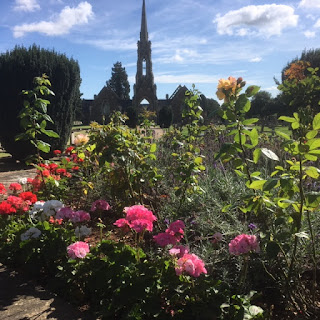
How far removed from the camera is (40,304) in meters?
2.10

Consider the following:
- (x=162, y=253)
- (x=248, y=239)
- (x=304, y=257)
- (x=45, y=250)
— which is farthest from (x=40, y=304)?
(x=304, y=257)

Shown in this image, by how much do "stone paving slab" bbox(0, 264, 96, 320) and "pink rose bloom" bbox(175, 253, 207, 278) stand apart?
2.04ft

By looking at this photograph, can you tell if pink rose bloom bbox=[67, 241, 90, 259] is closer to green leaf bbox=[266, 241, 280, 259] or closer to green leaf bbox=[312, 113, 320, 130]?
green leaf bbox=[266, 241, 280, 259]

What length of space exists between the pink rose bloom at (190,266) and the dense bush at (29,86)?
7540mm

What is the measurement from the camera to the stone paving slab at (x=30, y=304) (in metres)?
1.97

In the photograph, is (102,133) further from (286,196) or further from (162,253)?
(286,196)

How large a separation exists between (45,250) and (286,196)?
180cm

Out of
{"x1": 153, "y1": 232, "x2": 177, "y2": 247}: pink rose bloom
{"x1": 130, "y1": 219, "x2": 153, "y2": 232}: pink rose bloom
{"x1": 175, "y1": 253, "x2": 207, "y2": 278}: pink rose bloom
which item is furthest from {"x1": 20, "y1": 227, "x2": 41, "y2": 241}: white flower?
{"x1": 175, "y1": 253, "x2": 207, "y2": 278}: pink rose bloom

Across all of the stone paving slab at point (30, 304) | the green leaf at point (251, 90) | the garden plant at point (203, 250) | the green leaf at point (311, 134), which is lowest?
the stone paving slab at point (30, 304)

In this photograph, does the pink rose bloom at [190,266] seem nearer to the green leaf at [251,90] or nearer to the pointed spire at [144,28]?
the green leaf at [251,90]

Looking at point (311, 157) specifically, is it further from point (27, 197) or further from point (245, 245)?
point (27, 197)

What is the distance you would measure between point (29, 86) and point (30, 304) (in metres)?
7.49

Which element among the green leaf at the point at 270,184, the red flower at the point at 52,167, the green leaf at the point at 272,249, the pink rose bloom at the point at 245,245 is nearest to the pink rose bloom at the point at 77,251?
the pink rose bloom at the point at 245,245

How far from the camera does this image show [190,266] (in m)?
1.77
